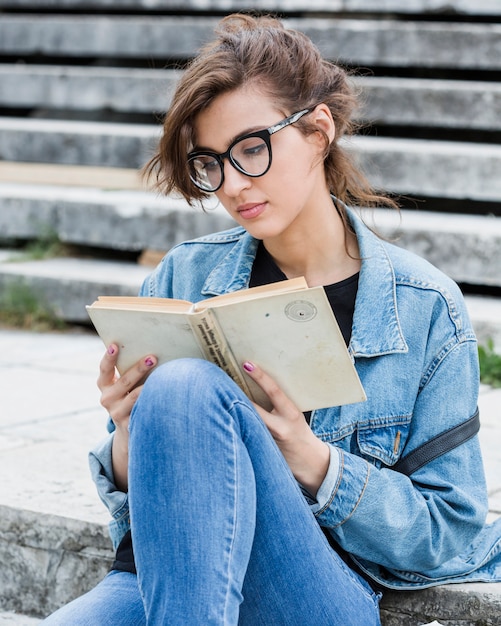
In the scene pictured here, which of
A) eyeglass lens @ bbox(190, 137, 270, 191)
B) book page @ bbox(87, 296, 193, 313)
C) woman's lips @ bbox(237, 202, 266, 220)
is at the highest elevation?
eyeglass lens @ bbox(190, 137, 270, 191)

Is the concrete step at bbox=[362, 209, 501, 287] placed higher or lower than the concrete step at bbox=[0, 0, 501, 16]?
lower

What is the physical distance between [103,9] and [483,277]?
3.65 m

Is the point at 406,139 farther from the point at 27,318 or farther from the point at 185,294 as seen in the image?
the point at 185,294

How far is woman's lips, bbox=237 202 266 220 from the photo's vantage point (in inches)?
77.3

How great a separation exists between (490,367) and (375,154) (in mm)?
1484

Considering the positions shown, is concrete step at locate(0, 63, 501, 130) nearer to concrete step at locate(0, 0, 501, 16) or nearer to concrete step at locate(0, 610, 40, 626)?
concrete step at locate(0, 0, 501, 16)

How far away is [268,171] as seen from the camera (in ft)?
6.35

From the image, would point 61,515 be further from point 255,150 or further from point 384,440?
point 255,150

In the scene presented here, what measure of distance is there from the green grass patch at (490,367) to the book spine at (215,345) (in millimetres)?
2128

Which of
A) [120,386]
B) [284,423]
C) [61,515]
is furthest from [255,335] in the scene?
[61,515]

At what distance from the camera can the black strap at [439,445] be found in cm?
186

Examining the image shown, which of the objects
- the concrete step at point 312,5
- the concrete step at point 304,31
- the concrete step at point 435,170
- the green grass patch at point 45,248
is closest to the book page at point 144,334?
the concrete step at point 435,170

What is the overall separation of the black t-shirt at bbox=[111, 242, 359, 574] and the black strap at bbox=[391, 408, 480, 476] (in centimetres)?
22

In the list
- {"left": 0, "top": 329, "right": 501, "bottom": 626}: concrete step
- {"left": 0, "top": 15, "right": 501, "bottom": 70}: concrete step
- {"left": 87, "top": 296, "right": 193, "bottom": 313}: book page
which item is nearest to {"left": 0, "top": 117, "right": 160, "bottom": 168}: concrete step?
{"left": 0, "top": 15, "right": 501, "bottom": 70}: concrete step
